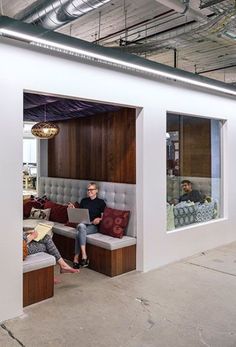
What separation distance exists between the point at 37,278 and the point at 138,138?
227cm

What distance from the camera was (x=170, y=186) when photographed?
5.41m

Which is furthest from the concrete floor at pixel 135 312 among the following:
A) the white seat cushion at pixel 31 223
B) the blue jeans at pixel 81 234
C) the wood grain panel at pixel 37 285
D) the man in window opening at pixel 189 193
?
the man in window opening at pixel 189 193

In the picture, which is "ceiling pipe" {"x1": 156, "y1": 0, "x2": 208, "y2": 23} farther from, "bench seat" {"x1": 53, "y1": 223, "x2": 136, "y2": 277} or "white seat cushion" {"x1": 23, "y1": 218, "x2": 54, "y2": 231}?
"white seat cushion" {"x1": 23, "y1": 218, "x2": 54, "y2": 231}

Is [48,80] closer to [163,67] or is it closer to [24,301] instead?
[163,67]

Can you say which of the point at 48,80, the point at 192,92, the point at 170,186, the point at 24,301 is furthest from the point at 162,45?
the point at 24,301

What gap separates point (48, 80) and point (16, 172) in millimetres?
1048

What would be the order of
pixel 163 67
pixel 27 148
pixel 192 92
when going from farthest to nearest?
pixel 27 148 < pixel 192 92 < pixel 163 67

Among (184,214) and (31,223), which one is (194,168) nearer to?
(184,214)

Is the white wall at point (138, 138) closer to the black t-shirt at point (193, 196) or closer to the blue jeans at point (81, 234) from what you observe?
the black t-shirt at point (193, 196)

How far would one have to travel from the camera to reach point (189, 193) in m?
6.11

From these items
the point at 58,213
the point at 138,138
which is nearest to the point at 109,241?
the point at 138,138

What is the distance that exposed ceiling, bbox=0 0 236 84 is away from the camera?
129 inches

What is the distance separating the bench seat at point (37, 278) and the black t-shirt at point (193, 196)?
295 centimetres

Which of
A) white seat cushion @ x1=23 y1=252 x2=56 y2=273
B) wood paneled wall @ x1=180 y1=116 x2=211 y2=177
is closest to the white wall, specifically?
white seat cushion @ x1=23 y1=252 x2=56 y2=273
